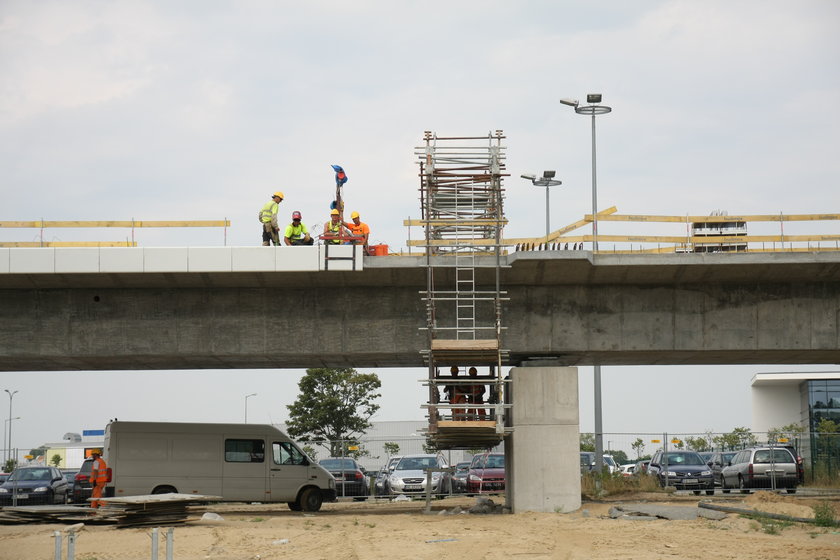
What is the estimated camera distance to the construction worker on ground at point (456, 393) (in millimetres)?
21859

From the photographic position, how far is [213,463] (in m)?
24.7

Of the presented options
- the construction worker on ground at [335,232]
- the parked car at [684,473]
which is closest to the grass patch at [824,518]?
the construction worker on ground at [335,232]

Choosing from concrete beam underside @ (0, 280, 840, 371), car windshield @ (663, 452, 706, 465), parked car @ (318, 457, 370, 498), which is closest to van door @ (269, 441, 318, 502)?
concrete beam underside @ (0, 280, 840, 371)

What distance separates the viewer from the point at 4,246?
70.9 feet

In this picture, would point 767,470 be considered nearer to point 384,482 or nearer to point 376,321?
point 384,482

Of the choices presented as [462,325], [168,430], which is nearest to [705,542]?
[462,325]

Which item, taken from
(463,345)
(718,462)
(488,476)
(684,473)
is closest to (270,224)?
(463,345)

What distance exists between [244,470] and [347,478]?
8112 mm

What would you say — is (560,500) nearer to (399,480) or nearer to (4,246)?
(399,480)

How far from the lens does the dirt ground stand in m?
15.9

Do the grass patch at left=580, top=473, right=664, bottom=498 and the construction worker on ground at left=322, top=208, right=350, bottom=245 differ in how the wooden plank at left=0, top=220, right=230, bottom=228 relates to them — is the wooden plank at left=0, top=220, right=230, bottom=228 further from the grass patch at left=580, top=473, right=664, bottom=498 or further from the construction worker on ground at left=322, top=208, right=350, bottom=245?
the grass patch at left=580, top=473, right=664, bottom=498

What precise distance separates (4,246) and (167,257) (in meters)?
3.35

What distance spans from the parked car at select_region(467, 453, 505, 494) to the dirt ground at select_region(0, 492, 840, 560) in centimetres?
838

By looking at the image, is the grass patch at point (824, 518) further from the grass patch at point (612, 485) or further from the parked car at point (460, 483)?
the parked car at point (460, 483)
